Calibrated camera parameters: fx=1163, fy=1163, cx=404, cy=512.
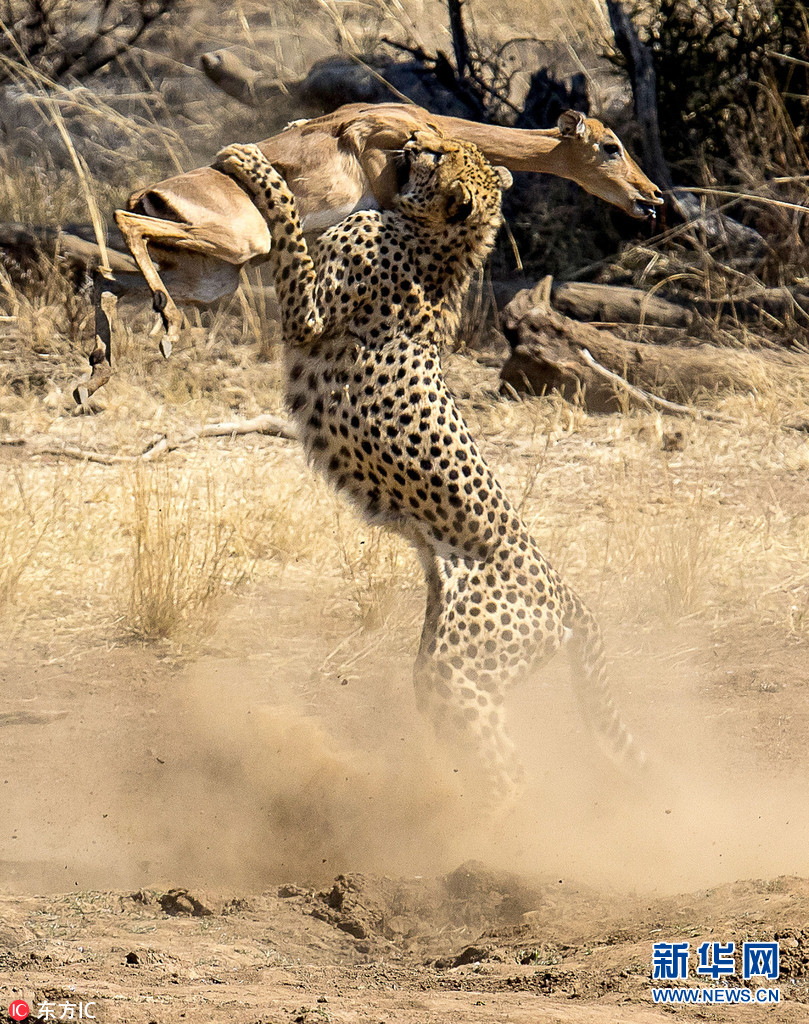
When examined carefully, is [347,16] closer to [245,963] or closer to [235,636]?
[235,636]

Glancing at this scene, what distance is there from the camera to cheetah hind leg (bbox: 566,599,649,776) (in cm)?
394

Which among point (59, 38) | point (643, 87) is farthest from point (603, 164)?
point (59, 38)

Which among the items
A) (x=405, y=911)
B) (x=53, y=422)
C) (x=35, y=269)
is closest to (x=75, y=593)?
(x=53, y=422)

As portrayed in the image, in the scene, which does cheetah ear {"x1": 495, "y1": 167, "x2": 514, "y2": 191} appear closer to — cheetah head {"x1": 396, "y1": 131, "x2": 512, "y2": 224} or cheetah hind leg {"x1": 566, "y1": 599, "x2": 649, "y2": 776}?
cheetah head {"x1": 396, "y1": 131, "x2": 512, "y2": 224}

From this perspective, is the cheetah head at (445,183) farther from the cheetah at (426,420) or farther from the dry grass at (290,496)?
the dry grass at (290,496)

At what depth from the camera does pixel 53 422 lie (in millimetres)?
7090

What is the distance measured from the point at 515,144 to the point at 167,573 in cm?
238

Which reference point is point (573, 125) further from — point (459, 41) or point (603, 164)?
point (459, 41)

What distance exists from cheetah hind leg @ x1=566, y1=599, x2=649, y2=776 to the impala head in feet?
4.43

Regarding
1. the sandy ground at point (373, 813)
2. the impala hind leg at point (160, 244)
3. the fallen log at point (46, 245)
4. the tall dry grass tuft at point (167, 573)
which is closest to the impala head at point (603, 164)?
the impala hind leg at point (160, 244)

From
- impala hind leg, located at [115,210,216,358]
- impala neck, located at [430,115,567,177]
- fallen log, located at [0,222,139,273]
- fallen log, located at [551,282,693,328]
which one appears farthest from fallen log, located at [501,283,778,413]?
impala hind leg, located at [115,210,216,358]

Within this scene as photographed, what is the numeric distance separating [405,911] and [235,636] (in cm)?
198

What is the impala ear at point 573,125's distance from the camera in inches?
142

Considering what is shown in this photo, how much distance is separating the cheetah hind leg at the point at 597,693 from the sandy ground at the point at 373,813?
0.11 m
